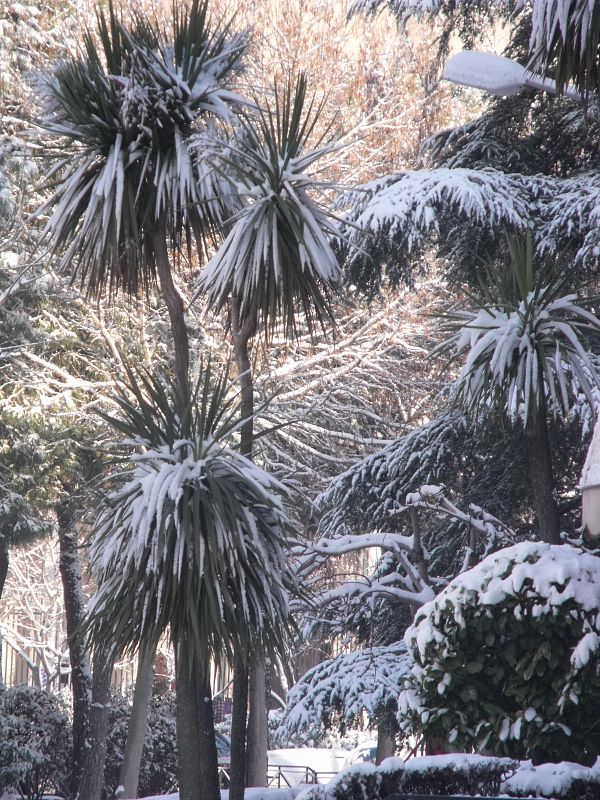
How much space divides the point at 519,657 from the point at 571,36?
3405 millimetres

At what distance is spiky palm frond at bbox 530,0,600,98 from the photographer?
479cm

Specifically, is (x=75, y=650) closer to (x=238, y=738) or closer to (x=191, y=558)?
(x=238, y=738)

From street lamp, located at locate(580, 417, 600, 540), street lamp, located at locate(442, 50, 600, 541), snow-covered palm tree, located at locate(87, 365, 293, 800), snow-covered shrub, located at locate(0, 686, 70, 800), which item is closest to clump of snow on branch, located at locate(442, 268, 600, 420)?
street lamp, located at locate(580, 417, 600, 540)

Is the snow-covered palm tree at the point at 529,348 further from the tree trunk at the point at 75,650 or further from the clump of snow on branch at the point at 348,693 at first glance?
the tree trunk at the point at 75,650

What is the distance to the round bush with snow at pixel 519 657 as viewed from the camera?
18.9 ft

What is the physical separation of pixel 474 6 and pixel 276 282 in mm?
6333

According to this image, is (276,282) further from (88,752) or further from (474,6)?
(88,752)

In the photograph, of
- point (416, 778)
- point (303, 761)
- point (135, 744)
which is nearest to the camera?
point (416, 778)

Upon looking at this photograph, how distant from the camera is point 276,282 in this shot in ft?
23.7

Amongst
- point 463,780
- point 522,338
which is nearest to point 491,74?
point 522,338

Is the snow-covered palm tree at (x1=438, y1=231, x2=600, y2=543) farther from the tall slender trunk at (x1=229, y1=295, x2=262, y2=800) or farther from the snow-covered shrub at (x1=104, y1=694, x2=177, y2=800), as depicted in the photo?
the snow-covered shrub at (x1=104, y1=694, x2=177, y2=800)

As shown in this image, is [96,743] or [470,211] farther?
[96,743]

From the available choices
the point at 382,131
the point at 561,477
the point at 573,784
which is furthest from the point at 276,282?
the point at 382,131

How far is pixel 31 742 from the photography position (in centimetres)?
1273
